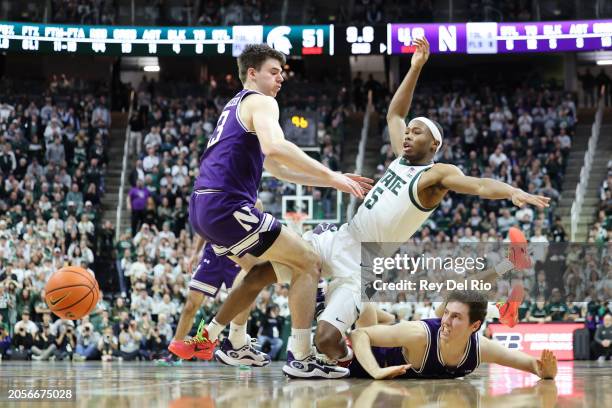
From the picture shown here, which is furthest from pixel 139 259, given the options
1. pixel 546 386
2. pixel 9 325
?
pixel 546 386

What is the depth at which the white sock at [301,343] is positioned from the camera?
6324 mm

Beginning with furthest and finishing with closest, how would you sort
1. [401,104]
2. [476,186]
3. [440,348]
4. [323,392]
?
[401,104]
[440,348]
[476,186]
[323,392]

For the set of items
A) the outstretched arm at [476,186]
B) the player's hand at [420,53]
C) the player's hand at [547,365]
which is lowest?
the player's hand at [547,365]

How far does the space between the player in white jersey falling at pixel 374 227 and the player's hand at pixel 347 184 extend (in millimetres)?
850

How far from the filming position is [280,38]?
2178cm

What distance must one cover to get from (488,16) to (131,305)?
38.1 feet

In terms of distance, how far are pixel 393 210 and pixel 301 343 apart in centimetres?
117

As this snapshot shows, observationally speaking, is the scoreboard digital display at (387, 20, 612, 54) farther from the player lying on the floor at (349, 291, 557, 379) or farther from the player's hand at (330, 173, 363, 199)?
the player's hand at (330, 173, 363, 199)

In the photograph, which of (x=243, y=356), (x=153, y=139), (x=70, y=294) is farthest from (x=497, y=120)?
(x=243, y=356)

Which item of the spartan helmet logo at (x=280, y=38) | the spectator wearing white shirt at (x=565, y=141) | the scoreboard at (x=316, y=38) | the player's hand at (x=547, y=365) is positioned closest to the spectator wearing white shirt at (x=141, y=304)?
the scoreboard at (x=316, y=38)

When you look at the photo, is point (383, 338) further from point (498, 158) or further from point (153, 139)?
point (153, 139)

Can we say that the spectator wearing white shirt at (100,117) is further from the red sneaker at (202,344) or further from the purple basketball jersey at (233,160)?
the purple basketball jersey at (233,160)


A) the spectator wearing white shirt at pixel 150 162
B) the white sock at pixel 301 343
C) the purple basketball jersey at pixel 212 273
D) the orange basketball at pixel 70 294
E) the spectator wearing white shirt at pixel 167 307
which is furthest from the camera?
the spectator wearing white shirt at pixel 150 162

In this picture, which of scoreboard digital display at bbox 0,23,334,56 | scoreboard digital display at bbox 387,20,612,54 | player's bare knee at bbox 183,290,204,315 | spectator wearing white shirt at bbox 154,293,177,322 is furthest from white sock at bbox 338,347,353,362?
scoreboard digital display at bbox 0,23,334,56
